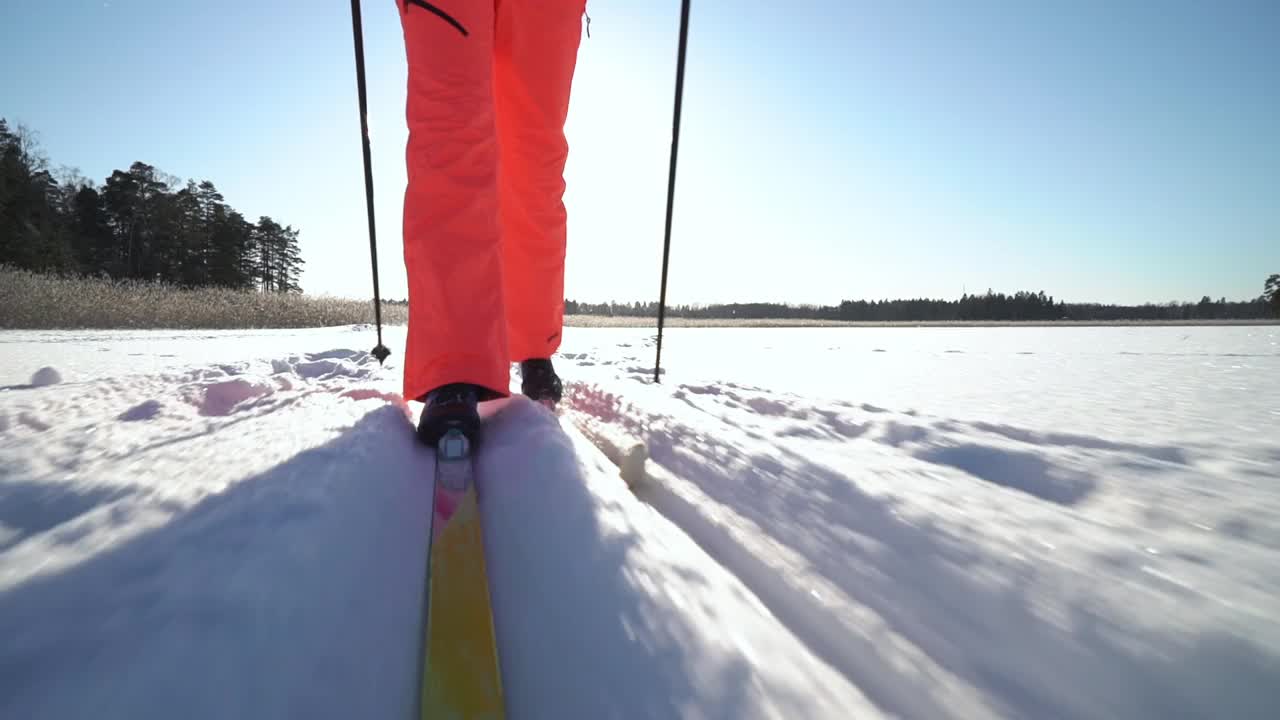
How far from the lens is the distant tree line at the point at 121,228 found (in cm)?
1995

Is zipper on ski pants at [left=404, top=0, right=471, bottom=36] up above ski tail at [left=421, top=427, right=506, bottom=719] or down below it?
above

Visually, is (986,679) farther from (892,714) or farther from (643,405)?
(643,405)

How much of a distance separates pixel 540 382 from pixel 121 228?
36.6 m

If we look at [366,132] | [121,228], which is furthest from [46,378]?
[121,228]

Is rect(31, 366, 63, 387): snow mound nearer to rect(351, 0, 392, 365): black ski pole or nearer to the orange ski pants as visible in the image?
rect(351, 0, 392, 365): black ski pole

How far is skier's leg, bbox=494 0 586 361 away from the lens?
4.37ft

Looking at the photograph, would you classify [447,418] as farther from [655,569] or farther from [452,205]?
[655,569]

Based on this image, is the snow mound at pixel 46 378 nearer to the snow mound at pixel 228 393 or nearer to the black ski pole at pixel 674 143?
the snow mound at pixel 228 393

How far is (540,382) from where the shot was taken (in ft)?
4.78

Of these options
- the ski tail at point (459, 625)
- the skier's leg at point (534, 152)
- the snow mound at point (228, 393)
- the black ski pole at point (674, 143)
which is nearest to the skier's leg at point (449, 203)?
the skier's leg at point (534, 152)

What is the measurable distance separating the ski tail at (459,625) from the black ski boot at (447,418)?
22 cm

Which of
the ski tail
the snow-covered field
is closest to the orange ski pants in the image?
the snow-covered field

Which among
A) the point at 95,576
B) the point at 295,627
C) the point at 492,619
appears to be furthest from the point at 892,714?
the point at 95,576

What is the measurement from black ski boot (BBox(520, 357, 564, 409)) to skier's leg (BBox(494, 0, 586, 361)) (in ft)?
0.08
